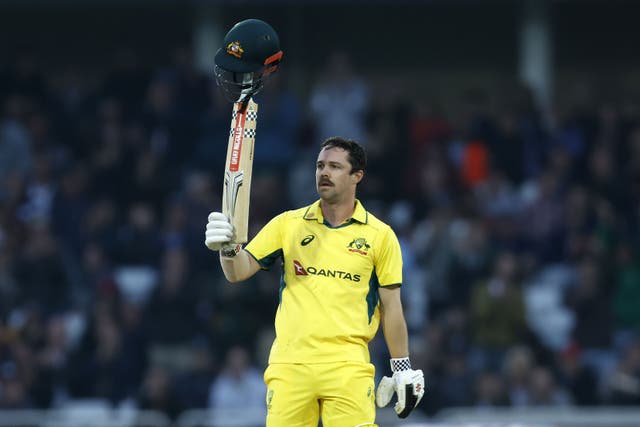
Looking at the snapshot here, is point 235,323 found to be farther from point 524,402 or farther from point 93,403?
point 524,402

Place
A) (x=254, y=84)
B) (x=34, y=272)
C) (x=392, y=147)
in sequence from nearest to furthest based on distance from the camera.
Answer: (x=254, y=84), (x=34, y=272), (x=392, y=147)

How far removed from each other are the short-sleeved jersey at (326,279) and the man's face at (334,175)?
168 millimetres

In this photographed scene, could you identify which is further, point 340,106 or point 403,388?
point 340,106

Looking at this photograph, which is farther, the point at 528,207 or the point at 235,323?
the point at 528,207

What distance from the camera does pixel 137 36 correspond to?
728 inches

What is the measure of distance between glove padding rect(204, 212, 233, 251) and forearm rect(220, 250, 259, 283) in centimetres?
18

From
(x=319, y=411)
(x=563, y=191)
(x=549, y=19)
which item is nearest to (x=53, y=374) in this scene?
(x=563, y=191)

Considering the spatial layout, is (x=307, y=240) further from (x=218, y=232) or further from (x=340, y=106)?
(x=340, y=106)

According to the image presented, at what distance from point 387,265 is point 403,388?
0.68 metres

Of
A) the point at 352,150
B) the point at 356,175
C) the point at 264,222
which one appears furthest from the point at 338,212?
the point at 264,222

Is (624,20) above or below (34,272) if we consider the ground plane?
above

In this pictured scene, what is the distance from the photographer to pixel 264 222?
1470cm

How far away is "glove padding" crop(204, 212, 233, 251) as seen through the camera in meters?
6.76

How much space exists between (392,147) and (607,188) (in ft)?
8.25
